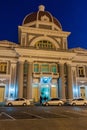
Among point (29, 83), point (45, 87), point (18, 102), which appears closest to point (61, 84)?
point (45, 87)

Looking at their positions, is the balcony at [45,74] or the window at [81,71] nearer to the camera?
the balcony at [45,74]

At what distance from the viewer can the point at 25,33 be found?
112 ft

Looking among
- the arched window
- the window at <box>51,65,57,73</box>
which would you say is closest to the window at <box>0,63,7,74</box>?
the arched window

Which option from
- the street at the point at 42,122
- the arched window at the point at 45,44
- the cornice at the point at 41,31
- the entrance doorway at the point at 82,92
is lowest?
the street at the point at 42,122

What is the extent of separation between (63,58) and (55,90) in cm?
605

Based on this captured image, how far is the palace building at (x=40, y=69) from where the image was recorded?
29.8 meters

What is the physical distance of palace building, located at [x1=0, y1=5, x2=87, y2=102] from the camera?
29.8 metres

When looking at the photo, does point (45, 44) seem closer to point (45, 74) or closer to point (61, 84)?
point (45, 74)

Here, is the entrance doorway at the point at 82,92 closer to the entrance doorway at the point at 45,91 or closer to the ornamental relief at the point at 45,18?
the entrance doorway at the point at 45,91

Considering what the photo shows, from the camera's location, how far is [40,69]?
3123 cm

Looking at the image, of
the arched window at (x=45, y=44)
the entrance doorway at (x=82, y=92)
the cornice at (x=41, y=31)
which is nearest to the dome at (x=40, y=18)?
the cornice at (x=41, y=31)

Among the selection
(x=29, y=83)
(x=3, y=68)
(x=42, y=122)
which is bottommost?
(x=42, y=122)

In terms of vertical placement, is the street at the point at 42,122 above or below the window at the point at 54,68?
below

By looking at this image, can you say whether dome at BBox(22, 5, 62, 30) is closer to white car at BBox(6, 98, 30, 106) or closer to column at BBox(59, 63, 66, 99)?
column at BBox(59, 63, 66, 99)
